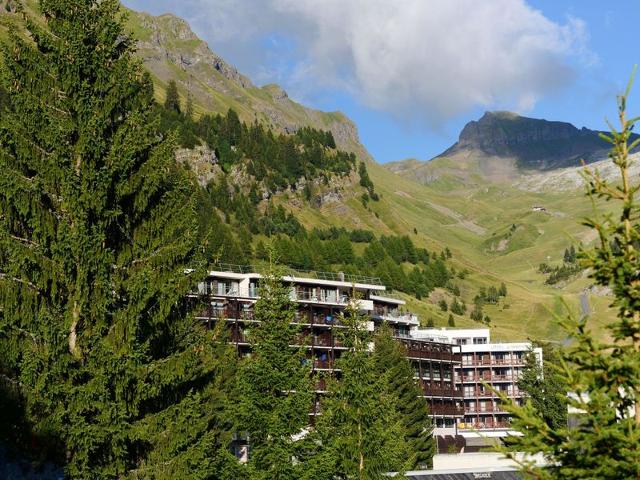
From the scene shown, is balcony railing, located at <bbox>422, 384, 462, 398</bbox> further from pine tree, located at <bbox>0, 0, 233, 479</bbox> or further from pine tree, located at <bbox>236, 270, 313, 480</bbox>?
pine tree, located at <bbox>0, 0, 233, 479</bbox>

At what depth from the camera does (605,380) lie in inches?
666

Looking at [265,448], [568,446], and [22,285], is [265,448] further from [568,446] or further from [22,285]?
[568,446]

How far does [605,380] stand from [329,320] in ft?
335

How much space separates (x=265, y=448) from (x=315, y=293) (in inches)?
3267

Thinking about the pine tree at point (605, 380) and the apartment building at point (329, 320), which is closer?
the pine tree at point (605, 380)

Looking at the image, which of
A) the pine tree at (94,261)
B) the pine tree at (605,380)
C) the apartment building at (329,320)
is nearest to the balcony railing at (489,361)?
the apartment building at (329,320)

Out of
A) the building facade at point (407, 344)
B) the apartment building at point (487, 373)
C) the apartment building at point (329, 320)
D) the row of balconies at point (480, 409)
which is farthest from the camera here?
the apartment building at point (487, 373)

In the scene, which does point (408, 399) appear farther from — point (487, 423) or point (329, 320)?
point (487, 423)

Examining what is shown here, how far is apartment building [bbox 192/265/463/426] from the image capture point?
108875mm

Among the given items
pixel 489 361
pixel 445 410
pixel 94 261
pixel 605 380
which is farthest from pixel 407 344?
pixel 605 380

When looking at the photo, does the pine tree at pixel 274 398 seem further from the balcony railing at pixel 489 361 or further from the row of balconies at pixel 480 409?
the balcony railing at pixel 489 361

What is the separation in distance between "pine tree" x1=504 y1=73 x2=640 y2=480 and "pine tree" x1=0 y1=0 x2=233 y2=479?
13230mm

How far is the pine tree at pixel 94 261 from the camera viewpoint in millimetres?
25906

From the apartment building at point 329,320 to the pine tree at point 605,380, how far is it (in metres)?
72.9
